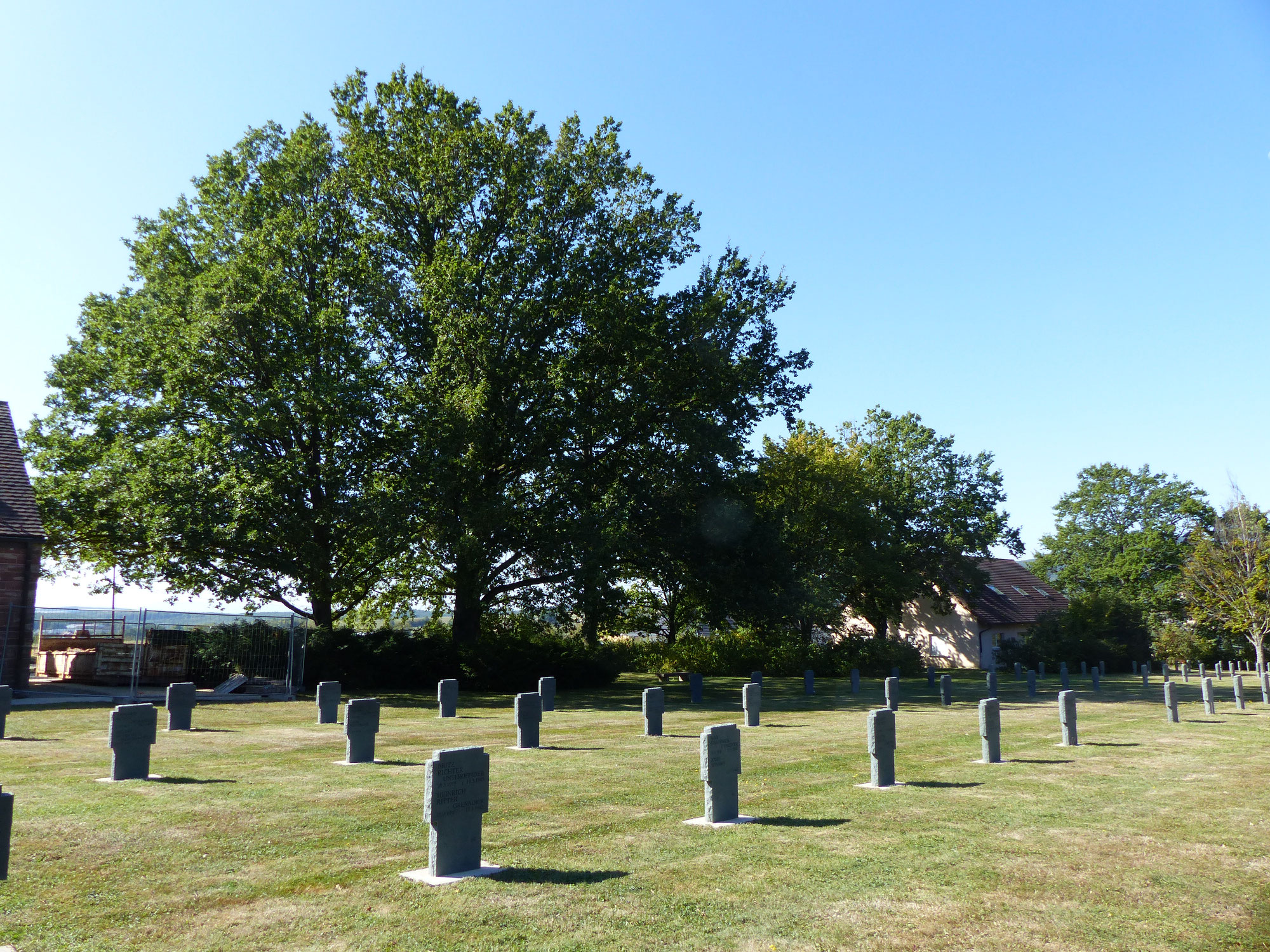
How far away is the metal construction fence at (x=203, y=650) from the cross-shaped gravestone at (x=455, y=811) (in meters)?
21.3

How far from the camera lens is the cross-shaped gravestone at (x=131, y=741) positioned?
37.6 feet

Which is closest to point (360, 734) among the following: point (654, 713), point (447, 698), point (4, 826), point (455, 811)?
point (654, 713)

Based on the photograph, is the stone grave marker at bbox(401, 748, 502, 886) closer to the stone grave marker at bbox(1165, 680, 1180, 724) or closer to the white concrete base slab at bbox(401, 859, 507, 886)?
the white concrete base slab at bbox(401, 859, 507, 886)

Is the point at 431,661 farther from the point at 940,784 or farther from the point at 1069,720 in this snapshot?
the point at 940,784

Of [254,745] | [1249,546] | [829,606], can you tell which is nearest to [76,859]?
[254,745]

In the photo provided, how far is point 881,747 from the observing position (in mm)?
11289

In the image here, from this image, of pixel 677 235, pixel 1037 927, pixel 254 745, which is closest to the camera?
pixel 1037 927

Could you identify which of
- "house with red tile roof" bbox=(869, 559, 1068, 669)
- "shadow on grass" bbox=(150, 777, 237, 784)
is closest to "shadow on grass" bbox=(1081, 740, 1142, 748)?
"shadow on grass" bbox=(150, 777, 237, 784)

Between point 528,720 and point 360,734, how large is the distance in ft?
9.77

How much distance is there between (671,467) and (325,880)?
24208mm

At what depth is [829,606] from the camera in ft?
142

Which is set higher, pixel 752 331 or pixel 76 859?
pixel 752 331

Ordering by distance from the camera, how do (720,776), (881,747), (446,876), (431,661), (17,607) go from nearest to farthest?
(446,876)
(720,776)
(881,747)
(17,607)
(431,661)

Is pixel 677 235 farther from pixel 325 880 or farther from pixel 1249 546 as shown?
pixel 325 880
